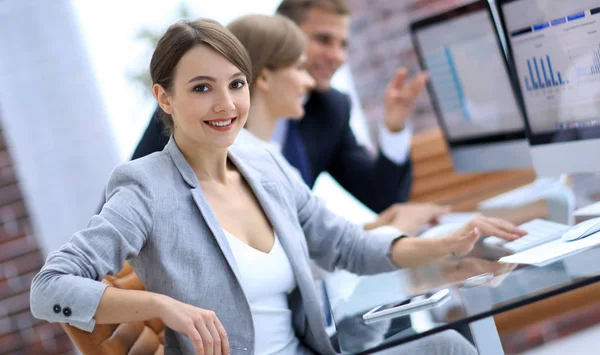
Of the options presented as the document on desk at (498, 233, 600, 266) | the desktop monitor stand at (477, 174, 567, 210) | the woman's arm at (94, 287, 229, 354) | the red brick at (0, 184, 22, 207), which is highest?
the red brick at (0, 184, 22, 207)

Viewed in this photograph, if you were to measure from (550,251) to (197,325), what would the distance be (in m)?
0.73

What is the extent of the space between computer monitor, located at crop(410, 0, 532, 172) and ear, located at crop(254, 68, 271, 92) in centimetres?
70

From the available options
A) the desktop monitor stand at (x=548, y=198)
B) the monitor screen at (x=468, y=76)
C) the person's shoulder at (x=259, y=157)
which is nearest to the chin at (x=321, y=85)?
the monitor screen at (x=468, y=76)

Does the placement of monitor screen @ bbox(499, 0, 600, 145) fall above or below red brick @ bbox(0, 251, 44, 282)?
above

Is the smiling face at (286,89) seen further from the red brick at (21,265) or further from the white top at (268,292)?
the red brick at (21,265)

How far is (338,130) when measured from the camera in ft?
9.73

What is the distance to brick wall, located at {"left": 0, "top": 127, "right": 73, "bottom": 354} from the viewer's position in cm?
359

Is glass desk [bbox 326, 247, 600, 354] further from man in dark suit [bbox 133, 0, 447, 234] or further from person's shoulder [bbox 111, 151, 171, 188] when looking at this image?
man in dark suit [bbox 133, 0, 447, 234]

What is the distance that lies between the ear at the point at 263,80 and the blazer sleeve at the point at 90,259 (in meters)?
0.87

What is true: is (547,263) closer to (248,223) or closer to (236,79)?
(248,223)

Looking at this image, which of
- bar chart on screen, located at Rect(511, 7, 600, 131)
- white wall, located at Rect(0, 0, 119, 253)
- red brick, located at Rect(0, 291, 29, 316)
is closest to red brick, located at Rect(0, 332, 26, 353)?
red brick, located at Rect(0, 291, 29, 316)

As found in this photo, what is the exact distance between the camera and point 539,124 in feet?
6.72

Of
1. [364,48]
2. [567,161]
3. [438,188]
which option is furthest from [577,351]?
[364,48]

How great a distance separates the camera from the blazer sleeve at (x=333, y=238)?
177 centimetres
